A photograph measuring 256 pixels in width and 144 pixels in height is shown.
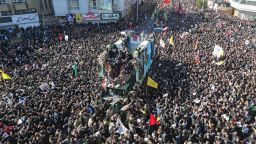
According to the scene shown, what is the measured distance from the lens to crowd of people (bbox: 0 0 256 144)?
15141mm

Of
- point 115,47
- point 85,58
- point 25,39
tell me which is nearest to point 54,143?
point 115,47

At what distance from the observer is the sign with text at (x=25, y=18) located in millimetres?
38531

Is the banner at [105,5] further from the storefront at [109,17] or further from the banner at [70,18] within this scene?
the banner at [70,18]

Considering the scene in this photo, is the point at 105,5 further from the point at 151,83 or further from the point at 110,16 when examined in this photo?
the point at 151,83

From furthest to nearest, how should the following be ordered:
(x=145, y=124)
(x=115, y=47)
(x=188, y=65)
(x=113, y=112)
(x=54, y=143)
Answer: (x=188, y=65)
(x=115, y=47)
(x=113, y=112)
(x=145, y=124)
(x=54, y=143)

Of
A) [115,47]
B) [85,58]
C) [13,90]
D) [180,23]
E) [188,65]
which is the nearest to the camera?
[13,90]

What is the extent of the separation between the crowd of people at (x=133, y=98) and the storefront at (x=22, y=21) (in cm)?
684

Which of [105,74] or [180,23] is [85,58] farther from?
[180,23]

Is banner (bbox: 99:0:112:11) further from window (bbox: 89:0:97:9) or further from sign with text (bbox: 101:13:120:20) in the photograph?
sign with text (bbox: 101:13:120:20)

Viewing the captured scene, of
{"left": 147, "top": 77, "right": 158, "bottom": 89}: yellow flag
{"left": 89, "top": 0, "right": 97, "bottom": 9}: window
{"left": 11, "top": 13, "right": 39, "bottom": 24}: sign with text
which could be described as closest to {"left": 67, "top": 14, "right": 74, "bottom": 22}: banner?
{"left": 89, "top": 0, "right": 97, "bottom": 9}: window

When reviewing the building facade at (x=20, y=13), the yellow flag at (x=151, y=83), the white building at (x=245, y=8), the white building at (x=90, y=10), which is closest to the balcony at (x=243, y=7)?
the white building at (x=245, y=8)

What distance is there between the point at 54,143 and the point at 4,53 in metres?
17.9

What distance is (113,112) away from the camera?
695 inches

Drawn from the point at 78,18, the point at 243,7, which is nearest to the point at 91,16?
the point at 78,18
